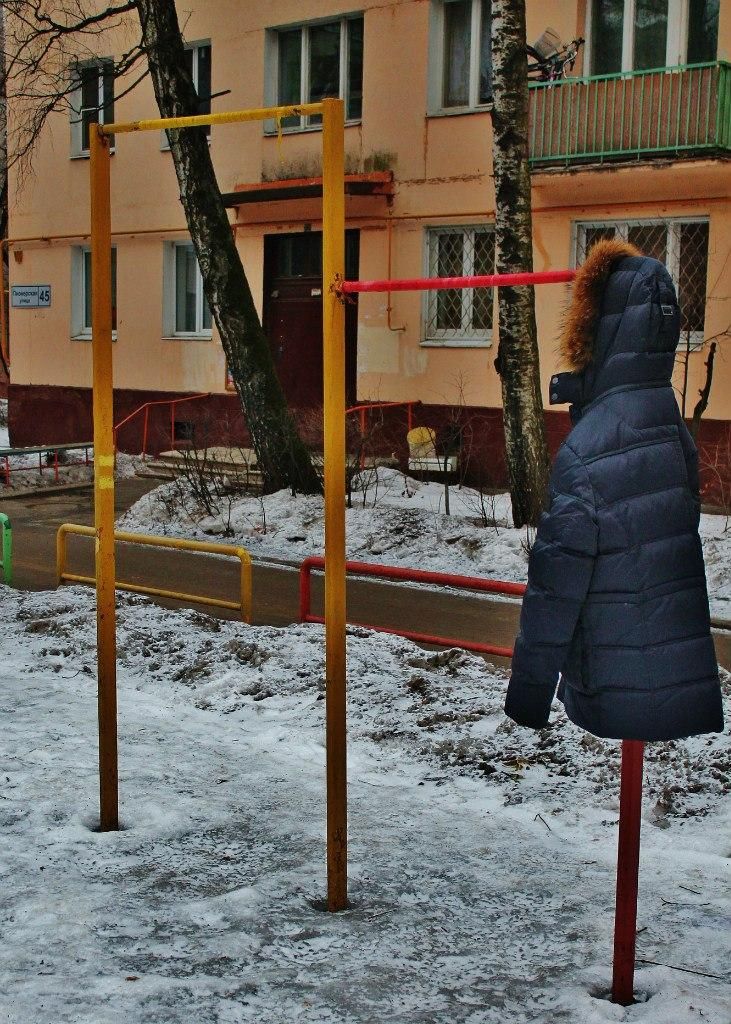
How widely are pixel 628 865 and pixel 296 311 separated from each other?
16.2 meters

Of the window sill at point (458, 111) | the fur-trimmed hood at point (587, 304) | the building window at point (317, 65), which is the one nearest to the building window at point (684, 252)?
the window sill at point (458, 111)

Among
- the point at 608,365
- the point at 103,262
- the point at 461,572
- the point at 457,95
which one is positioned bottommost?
the point at 461,572

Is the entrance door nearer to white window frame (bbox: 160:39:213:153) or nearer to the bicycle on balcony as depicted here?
white window frame (bbox: 160:39:213:153)

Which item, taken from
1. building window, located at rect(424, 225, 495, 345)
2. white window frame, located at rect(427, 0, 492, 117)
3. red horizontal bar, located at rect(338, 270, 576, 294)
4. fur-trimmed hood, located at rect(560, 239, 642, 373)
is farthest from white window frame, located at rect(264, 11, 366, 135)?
fur-trimmed hood, located at rect(560, 239, 642, 373)

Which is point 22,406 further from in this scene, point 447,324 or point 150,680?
point 150,680

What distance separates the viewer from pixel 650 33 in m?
15.1

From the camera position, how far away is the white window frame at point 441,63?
1659cm

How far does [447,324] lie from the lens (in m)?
17.2

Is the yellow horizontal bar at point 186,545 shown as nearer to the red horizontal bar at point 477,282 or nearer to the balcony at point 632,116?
the red horizontal bar at point 477,282

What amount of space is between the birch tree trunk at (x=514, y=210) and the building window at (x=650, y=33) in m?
3.53

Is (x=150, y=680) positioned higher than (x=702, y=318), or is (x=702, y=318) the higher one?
(x=702, y=318)

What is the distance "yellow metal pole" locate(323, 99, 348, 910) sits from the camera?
3914 millimetres

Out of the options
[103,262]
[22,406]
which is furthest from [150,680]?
[22,406]

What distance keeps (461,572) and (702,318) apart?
18.6 feet
